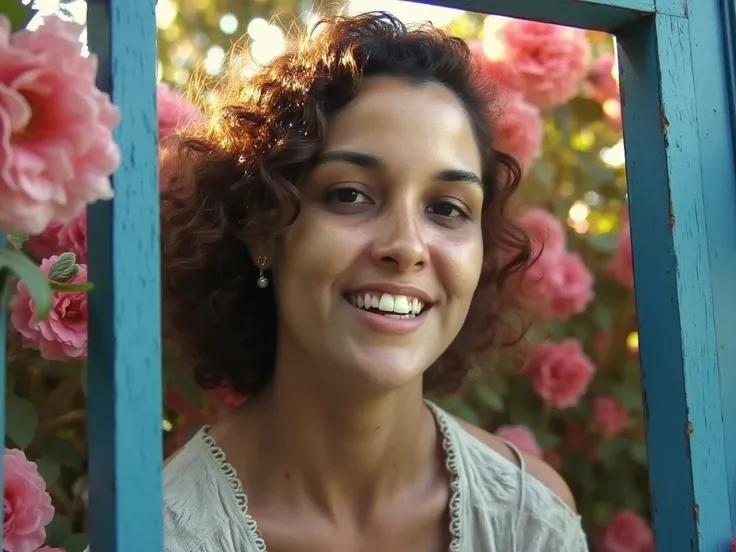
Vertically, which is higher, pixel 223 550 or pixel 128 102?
pixel 128 102

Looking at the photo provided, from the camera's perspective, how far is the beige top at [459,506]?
4.25ft

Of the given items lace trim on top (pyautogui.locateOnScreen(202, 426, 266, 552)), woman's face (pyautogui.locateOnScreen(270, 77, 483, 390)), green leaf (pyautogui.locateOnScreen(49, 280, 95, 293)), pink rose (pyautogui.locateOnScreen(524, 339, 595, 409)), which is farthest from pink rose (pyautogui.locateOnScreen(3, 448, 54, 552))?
pink rose (pyautogui.locateOnScreen(524, 339, 595, 409))

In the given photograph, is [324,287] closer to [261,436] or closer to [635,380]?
[261,436]

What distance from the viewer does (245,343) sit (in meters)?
1.56

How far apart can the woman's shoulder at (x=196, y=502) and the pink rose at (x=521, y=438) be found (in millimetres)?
757

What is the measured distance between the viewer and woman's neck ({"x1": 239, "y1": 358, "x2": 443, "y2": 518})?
1.40 metres

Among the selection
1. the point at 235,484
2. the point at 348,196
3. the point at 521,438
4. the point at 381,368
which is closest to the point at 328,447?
the point at 235,484

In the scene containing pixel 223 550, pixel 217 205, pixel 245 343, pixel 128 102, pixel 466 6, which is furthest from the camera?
pixel 245 343

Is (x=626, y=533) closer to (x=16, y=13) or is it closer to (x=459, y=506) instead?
(x=459, y=506)

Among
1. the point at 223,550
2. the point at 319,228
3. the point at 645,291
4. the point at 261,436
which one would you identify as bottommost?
the point at 223,550

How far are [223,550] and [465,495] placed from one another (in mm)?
380

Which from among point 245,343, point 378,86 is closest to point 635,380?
point 245,343

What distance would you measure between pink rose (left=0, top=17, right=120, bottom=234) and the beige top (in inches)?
27.1

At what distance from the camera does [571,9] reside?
1057 millimetres
